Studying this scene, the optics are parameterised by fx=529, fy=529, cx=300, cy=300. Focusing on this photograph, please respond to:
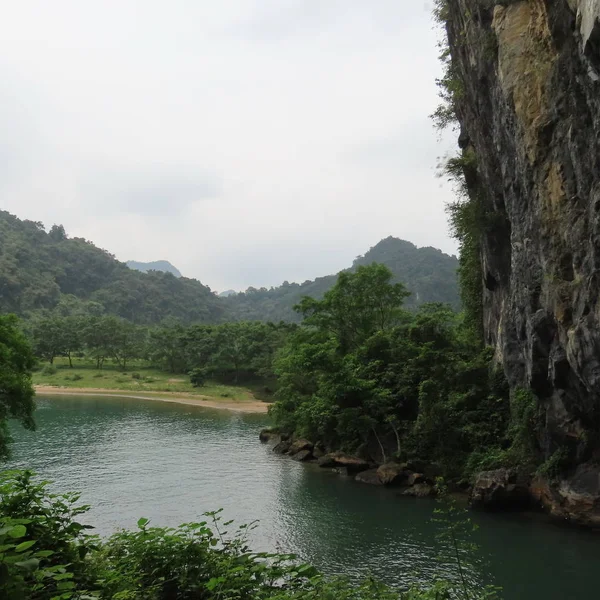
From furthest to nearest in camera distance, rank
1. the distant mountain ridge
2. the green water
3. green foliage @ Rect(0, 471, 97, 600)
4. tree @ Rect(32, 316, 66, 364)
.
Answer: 1. the distant mountain ridge
2. tree @ Rect(32, 316, 66, 364)
3. the green water
4. green foliage @ Rect(0, 471, 97, 600)

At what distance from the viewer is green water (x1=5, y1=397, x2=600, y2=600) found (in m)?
15.6

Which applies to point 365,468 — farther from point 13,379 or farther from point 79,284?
point 79,284

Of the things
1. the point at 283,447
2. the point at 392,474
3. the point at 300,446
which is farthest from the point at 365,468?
the point at 283,447

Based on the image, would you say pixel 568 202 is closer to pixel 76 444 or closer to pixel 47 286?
pixel 76 444

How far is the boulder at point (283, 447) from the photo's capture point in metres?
33.8

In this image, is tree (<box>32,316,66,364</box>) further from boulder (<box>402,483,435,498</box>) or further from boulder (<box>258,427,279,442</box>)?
boulder (<box>402,483,435,498</box>)

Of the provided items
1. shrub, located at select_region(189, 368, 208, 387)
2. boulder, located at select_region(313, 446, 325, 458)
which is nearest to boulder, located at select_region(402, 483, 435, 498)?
boulder, located at select_region(313, 446, 325, 458)

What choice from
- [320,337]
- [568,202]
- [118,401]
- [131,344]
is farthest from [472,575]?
[131,344]

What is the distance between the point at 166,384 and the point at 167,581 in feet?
212

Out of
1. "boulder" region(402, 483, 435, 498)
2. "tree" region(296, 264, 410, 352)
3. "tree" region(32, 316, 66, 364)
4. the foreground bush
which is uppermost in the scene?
"tree" region(296, 264, 410, 352)

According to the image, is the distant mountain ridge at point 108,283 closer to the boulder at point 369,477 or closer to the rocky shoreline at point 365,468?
the rocky shoreline at point 365,468

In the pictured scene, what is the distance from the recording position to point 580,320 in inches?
594

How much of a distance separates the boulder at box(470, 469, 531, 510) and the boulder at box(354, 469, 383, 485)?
547 centimetres

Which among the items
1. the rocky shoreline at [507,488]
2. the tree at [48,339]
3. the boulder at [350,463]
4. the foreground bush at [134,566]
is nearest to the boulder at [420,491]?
the rocky shoreline at [507,488]
